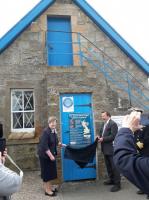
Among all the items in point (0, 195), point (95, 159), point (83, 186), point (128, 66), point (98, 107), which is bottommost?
point (83, 186)

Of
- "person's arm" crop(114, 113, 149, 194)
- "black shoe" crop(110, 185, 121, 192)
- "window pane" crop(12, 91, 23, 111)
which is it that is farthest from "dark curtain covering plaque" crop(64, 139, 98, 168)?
"person's arm" crop(114, 113, 149, 194)

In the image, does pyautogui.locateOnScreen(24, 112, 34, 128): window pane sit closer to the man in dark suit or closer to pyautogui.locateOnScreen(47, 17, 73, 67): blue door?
pyautogui.locateOnScreen(47, 17, 73, 67): blue door

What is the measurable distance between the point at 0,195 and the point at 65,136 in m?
5.76

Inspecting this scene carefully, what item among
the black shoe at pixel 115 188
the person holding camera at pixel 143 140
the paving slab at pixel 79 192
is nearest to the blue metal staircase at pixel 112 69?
the paving slab at pixel 79 192

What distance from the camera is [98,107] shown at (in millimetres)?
8586

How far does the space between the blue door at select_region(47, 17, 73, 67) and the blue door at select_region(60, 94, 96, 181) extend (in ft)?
7.21

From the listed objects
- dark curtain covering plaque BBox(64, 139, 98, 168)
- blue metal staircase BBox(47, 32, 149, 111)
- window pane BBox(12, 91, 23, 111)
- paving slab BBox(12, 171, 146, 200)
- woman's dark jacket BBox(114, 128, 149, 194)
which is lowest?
paving slab BBox(12, 171, 146, 200)

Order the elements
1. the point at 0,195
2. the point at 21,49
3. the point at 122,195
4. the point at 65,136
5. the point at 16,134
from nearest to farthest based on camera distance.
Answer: the point at 0,195 < the point at 122,195 < the point at 65,136 < the point at 16,134 < the point at 21,49

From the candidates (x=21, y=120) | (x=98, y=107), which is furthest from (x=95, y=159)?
(x=21, y=120)

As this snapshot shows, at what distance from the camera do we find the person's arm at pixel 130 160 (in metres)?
1.88

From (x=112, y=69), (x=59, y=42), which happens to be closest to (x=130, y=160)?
(x=112, y=69)

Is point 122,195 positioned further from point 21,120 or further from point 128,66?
point 128,66

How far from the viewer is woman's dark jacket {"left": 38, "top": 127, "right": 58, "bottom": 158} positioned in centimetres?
687

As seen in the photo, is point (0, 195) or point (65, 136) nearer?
point (0, 195)
